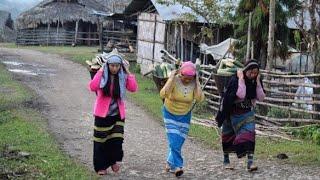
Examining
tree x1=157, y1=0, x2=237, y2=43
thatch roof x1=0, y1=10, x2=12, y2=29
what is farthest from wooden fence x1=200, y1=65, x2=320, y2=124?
thatch roof x1=0, y1=10, x2=12, y2=29

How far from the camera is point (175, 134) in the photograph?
24.9 feet

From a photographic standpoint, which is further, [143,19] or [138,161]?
[143,19]

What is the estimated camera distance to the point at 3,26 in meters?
48.1

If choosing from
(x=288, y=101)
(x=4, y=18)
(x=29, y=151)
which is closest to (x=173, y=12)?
(x=288, y=101)

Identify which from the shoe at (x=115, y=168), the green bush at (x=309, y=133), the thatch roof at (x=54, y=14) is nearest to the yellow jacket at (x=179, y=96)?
the shoe at (x=115, y=168)

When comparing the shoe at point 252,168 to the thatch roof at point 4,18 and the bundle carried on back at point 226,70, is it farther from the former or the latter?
the thatch roof at point 4,18

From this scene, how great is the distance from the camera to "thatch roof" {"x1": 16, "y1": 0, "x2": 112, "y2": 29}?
3994cm

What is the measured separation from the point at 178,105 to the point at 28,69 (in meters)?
16.9

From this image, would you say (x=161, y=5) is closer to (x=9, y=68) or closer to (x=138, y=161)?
(x=9, y=68)

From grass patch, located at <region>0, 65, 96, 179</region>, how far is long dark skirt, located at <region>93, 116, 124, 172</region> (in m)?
0.24

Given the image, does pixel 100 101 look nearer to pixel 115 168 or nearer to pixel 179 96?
pixel 115 168

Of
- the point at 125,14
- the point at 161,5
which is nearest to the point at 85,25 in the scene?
the point at 125,14

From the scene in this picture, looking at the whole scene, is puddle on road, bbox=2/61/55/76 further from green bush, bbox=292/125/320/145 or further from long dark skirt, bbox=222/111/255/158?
long dark skirt, bbox=222/111/255/158

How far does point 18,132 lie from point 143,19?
1464 centimetres
